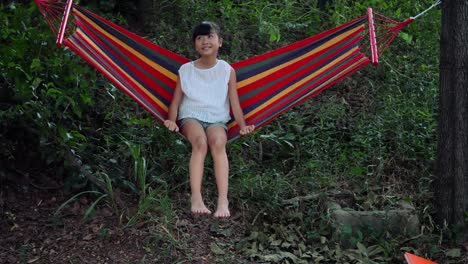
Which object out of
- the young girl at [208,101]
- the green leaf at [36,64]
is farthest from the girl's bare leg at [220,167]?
the green leaf at [36,64]

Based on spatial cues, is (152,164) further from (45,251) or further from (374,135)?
(374,135)

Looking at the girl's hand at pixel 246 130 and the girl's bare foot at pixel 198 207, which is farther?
the girl's hand at pixel 246 130

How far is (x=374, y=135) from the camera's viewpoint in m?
5.27

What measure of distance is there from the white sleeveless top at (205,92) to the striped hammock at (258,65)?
0.30 ft

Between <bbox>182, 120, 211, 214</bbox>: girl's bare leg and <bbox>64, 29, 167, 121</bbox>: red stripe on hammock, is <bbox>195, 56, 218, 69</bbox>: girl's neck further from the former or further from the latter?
<bbox>182, 120, 211, 214</bbox>: girl's bare leg

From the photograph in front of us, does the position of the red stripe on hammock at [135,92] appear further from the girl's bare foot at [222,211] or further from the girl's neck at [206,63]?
the girl's bare foot at [222,211]

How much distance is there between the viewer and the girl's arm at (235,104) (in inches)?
165

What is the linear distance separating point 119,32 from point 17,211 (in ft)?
3.67

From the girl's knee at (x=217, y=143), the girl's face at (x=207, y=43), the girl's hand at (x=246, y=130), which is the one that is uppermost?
the girl's face at (x=207, y=43)

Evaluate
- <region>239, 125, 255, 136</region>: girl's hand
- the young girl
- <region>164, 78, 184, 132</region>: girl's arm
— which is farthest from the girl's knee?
<region>164, 78, 184, 132</region>: girl's arm

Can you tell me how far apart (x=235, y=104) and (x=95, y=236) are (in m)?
1.01

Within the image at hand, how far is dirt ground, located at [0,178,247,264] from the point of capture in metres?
3.96

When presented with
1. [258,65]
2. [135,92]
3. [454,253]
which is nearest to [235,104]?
[258,65]

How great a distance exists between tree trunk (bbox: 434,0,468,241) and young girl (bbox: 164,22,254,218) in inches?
43.5
